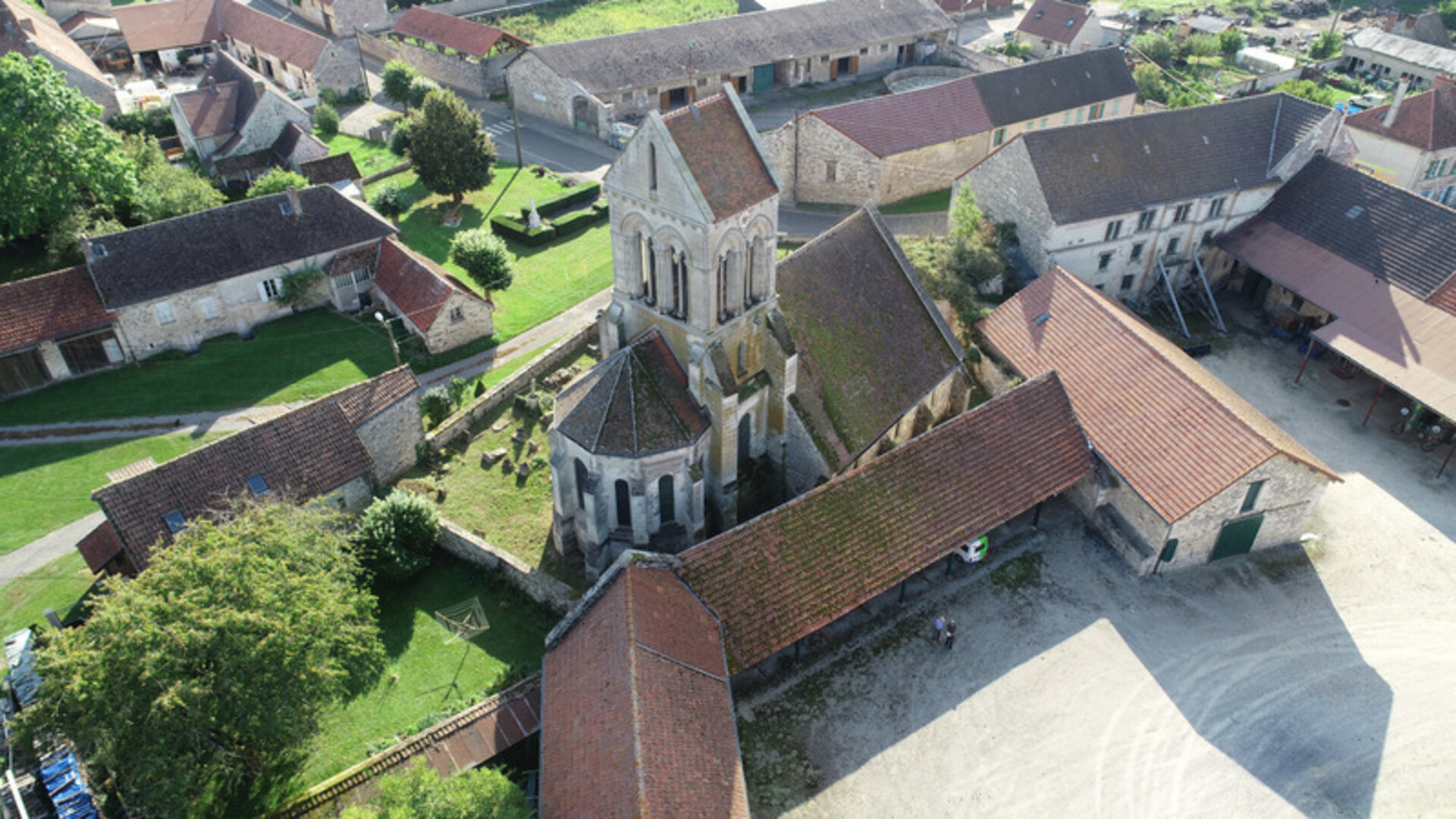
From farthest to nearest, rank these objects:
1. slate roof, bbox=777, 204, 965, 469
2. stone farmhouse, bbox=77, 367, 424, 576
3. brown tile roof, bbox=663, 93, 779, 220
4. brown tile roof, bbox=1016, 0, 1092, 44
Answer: brown tile roof, bbox=1016, 0, 1092, 44 → slate roof, bbox=777, 204, 965, 469 → stone farmhouse, bbox=77, 367, 424, 576 → brown tile roof, bbox=663, 93, 779, 220

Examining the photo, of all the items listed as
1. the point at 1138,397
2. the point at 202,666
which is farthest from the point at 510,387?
the point at 1138,397

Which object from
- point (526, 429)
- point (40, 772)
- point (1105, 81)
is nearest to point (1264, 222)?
point (1105, 81)

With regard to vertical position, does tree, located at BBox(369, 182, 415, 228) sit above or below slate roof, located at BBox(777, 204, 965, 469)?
below

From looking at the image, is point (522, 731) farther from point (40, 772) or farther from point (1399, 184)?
point (1399, 184)

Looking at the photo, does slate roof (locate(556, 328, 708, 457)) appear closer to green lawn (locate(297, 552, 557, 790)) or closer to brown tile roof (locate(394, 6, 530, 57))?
green lawn (locate(297, 552, 557, 790))

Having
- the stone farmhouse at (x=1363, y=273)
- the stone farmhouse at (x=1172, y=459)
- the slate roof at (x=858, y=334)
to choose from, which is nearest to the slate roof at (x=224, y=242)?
the slate roof at (x=858, y=334)

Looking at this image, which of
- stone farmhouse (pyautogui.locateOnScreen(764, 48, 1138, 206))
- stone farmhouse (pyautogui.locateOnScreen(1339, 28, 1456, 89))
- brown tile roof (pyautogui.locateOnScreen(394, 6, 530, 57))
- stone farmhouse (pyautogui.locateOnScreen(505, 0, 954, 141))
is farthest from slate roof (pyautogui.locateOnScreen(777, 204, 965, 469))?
stone farmhouse (pyautogui.locateOnScreen(1339, 28, 1456, 89))
